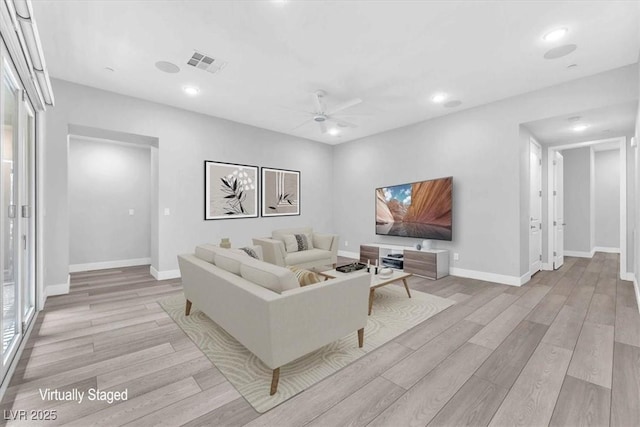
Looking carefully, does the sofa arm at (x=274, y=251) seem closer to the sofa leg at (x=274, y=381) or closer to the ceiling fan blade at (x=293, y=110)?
the ceiling fan blade at (x=293, y=110)

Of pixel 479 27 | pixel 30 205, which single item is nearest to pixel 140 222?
pixel 30 205

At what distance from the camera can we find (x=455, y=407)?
1729mm

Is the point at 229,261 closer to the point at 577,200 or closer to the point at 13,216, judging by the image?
the point at 13,216

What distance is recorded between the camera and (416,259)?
4.99m

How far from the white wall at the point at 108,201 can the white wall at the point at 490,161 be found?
5314mm

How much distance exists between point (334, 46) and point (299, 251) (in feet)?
10.8

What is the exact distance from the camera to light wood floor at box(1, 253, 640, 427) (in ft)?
5.47

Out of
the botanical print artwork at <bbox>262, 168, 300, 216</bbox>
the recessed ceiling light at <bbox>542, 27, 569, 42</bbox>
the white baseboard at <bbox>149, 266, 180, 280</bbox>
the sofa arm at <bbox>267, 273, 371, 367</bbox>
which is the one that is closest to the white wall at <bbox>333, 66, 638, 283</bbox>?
the recessed ceiling light at <bbox>542, 27, 569, 42</bbox>

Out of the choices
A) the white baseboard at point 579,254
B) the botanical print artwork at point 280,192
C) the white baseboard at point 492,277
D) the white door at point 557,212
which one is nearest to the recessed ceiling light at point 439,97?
the white baseboard at point 492,277

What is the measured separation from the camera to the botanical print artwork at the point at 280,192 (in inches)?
233

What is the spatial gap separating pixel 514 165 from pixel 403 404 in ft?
13.1

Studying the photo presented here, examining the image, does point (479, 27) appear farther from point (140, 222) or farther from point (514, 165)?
point (140, 222)

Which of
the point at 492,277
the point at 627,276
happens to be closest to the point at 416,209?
the point at 492,277

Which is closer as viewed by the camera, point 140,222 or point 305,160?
point 140,222
